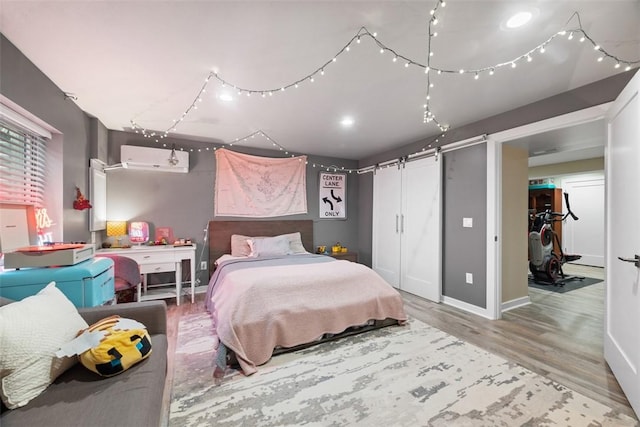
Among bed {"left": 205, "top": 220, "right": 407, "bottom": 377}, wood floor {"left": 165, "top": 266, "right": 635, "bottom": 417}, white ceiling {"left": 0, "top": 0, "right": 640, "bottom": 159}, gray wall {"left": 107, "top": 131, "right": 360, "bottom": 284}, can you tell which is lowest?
wood floor {"left": 165, "top": 266, "right": 635, "bottom": 417}

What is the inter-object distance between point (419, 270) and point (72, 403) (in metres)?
3.77

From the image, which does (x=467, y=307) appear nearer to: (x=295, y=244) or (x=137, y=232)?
(x=295, y=244)

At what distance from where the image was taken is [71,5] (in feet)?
4.80

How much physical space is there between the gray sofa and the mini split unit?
3.00m

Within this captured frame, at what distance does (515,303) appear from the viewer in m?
3.48

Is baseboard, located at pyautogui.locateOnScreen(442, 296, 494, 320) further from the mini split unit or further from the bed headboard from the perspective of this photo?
the mini split unit

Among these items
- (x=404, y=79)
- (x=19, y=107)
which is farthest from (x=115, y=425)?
(x=404, y=79)

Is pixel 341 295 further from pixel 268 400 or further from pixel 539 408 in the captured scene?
pixel 539 408

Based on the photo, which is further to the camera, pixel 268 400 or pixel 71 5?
pixel 268 400

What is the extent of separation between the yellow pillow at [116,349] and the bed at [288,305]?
32.0 inches

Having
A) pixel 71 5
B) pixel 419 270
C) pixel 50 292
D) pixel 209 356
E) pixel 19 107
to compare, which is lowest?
pixel 209 356

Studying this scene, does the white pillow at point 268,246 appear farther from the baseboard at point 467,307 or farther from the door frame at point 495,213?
the door frame at point 495,213

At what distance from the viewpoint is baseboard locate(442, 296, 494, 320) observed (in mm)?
3102

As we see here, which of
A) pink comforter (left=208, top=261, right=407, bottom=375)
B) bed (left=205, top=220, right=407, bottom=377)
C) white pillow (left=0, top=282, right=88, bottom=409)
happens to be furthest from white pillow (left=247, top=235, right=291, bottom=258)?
white pillow (left=0, top=282, right=88, bottom=409)
